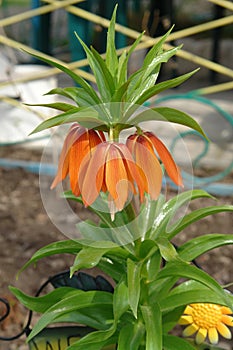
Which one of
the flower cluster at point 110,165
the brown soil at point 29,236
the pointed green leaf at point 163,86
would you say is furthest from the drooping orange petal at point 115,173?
the brown soil at point 29,236

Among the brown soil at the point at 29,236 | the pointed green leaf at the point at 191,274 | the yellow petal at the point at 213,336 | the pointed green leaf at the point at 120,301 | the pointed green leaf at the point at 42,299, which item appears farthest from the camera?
the brown soil at the point at 29,236

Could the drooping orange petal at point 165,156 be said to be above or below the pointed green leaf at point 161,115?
below

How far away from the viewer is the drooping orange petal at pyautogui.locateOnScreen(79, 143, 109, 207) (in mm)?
1044

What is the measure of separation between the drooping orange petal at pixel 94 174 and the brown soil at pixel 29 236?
1251 mm

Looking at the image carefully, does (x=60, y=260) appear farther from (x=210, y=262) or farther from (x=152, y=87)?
(x=152, y=87)

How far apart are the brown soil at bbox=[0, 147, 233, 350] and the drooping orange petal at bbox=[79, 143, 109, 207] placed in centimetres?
125

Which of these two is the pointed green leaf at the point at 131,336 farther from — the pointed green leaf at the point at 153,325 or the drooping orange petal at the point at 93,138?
the drooping orange petal at the point at 93,138

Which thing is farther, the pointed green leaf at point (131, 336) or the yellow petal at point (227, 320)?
the yellow petal at point (227, 320)

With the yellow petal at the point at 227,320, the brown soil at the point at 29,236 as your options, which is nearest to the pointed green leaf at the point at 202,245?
the yellow petal at the point at 227,320

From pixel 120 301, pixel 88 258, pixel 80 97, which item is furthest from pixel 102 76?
pixel 120 301

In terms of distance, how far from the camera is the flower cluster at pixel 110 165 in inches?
41.1

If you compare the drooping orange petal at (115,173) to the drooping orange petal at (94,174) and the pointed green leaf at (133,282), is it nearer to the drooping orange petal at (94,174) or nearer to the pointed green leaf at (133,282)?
the drooping orange petal at (94,174)

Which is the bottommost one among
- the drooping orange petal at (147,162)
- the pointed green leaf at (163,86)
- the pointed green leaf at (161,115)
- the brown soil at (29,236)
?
the drooping orange petal at (147,162)

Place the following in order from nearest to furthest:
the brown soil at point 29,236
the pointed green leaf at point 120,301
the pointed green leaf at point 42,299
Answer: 1. the pointed green leaf at point 120,301
2. the pointed green leaf at point 42,299
3. the brown soil at point 29,236
